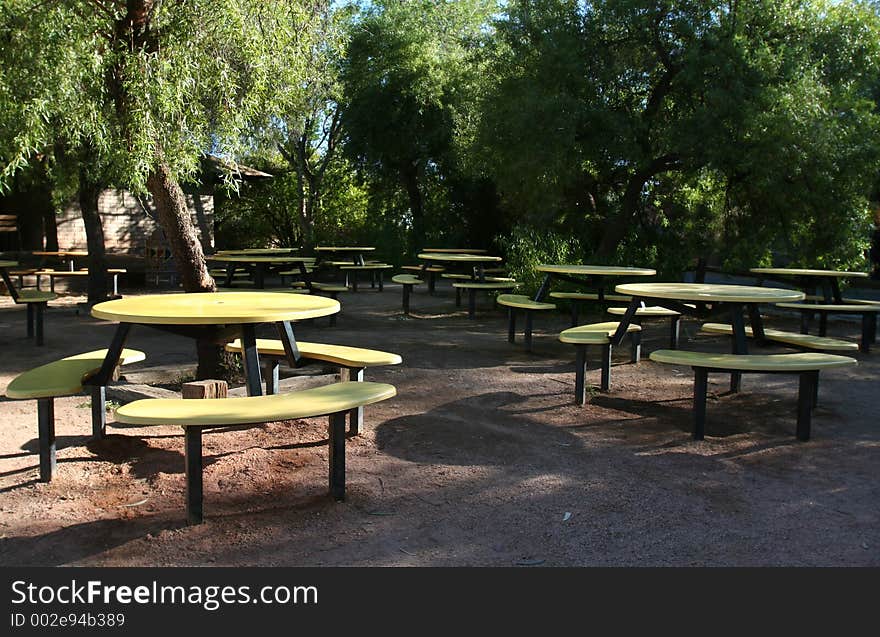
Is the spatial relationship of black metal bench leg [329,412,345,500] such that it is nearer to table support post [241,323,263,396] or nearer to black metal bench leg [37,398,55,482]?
table support post [241,323,263,396]

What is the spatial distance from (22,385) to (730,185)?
29.0ft

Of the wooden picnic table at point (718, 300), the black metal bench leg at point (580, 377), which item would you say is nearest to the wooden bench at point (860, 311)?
the wooden picnic table at point (718, 300)

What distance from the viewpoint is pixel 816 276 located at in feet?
30.5

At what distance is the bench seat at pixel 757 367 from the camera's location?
194 inches

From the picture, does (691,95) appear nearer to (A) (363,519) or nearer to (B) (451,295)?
(B) (451,295)

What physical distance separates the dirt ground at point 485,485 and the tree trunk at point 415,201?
1159 cm

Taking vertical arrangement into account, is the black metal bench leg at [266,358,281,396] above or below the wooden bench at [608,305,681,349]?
below

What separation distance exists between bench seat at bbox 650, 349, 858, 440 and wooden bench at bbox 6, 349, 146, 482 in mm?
3351

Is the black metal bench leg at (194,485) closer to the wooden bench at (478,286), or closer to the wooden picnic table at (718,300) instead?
the wooden picnic table at (718,300)

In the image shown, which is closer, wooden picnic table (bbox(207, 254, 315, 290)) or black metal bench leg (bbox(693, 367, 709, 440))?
black metal bench leg (bbox(693, 367, 709, 440))

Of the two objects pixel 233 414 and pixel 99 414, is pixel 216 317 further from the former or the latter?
pixel 99 414

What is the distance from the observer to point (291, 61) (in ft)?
22.5

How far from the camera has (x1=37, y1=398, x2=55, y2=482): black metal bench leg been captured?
414 cm

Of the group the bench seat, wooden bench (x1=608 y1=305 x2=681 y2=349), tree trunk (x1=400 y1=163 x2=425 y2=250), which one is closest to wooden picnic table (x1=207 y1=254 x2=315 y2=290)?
wooden bench (x1=608 y1=305 x2=681 y2=349)
